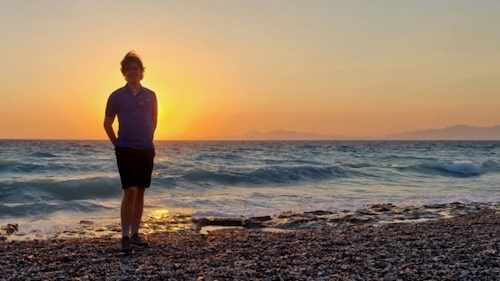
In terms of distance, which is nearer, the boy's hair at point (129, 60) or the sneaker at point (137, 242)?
the boy's hair at point (129, 60)

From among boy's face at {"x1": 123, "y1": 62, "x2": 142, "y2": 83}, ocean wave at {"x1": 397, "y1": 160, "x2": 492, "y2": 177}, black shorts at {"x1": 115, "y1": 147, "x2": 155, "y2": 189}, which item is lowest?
ocean wave at {"x1": 397, "y1": 160, "x2": 492, "y2": 177}

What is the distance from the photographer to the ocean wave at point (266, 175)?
2270cm

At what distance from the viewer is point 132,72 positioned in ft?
20.5

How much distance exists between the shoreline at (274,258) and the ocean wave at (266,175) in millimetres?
14696

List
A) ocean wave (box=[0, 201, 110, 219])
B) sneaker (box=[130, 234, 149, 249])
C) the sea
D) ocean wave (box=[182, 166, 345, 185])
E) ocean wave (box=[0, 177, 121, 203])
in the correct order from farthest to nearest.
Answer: ocean wave (box=[182, 166, 345, 185]), ocean wave (box=[0, 177, 121, 203]), the sea, ocean wave (box=[0, 201, 110, 219]), sneaker (box=[130, 234, 149, 249])

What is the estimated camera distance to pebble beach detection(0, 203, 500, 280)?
5.16 metres

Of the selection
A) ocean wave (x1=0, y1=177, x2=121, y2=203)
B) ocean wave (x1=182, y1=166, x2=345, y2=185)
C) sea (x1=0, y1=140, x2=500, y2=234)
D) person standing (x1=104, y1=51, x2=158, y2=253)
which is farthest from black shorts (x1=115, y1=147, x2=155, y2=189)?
ocean wave (x1=182, y1=166, x2=345, y2=185)

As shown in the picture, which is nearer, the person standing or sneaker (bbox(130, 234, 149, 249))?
the person standing

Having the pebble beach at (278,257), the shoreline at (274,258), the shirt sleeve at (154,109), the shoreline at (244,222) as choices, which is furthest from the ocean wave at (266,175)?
the shirt sleeve at (154,109)

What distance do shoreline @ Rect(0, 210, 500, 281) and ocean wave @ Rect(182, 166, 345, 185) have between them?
14.7m

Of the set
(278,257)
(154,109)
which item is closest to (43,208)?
(154,109)

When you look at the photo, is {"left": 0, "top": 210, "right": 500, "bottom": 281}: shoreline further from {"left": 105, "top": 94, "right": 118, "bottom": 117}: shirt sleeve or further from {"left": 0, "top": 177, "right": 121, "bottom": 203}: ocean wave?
{"left": 0, "top": 177, "right": 121, "bottom": 203}: ocean wave

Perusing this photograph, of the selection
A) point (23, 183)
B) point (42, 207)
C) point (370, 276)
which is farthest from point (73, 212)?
point (370, 276)

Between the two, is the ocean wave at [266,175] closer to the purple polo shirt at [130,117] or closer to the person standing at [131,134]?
the person standing at [131,134]
